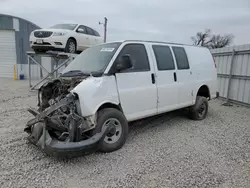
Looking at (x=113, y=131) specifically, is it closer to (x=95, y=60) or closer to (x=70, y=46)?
(x=95, y=60)

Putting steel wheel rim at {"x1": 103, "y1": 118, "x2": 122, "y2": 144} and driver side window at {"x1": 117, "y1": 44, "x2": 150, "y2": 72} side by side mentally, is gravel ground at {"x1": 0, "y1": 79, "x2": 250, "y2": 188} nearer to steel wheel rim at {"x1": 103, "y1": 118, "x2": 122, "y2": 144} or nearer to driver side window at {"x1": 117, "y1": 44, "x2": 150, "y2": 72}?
steel wheel rim at {"x1": 103, "y1": 118, "x2": 122, "y2": 144}

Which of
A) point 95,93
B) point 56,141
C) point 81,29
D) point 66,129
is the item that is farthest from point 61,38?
point 56,141

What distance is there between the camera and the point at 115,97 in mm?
3691

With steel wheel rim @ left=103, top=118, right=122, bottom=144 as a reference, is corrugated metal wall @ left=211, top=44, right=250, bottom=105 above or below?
above

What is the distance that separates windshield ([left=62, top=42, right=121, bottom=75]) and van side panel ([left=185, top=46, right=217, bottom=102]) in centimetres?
240

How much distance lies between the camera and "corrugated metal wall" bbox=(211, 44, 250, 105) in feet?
24.6

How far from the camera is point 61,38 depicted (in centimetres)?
869

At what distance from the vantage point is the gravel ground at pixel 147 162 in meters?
2.80

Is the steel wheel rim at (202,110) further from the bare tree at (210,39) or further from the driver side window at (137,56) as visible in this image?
the bare tree at (210,39)

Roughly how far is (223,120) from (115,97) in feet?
12.3

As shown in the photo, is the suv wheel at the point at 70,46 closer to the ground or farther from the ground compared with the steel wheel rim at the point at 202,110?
farther from the ground

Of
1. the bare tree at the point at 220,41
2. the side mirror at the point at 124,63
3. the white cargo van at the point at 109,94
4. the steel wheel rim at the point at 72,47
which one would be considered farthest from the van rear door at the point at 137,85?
the bare tree at the point at 220,41

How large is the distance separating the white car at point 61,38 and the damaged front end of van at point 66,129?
5.69 m

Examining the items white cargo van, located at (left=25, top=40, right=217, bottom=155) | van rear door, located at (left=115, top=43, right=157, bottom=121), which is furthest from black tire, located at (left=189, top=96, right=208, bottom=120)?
van rear door, located at (left=115, top=43, right=157, bottom=121)
